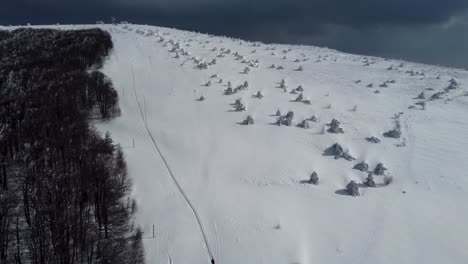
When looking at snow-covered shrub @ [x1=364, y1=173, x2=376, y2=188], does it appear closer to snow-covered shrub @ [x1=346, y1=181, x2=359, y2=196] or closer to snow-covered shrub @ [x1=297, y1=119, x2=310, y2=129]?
Result: snow-covered shrub @ [x1=346, y1=181, x2=359, y2=196]

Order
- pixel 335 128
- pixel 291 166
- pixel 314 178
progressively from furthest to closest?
1. pixel 335 128
2. pixel 291 166
3. pixel 314 178

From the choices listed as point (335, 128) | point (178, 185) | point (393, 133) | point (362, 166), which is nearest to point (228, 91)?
point (335, 128)

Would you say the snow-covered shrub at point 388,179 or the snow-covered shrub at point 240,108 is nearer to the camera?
the snow-covered shrub at point 388,179

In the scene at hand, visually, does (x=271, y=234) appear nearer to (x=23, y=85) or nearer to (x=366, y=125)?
(x=366, y=125)

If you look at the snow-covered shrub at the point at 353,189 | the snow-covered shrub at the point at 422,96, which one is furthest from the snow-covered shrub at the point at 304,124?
the snow-covered shrub at the point at 422,96

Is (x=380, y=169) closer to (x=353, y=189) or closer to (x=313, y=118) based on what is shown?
(x=353, y=189)

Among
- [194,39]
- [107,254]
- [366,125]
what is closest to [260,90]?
[366,125]

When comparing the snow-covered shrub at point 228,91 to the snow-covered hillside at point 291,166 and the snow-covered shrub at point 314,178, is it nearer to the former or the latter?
the snow-covered hillside at point 291,166
